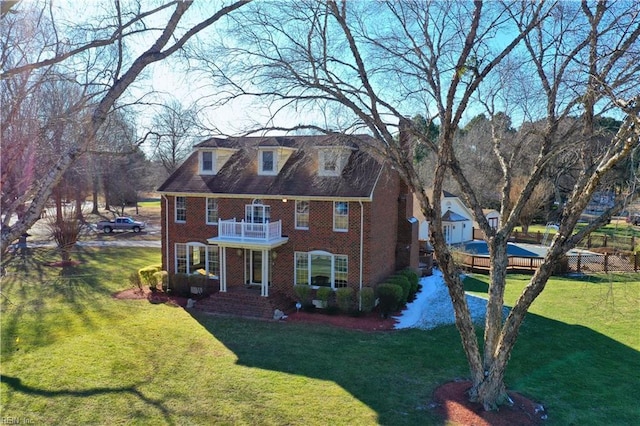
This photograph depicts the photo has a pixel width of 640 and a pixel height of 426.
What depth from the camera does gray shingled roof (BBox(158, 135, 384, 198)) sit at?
1912cm

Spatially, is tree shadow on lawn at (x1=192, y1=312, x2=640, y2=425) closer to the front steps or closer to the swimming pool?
the front steps

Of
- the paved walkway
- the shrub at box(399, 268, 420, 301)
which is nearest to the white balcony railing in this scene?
the shrub at box(399, 268, 420, 301)

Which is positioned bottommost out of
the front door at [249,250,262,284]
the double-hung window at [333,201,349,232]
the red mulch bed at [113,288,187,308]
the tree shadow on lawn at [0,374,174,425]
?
the tree shadow on lawn at [0,374,174,425]

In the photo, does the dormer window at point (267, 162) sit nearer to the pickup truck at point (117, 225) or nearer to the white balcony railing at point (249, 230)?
the white balcony railing at point (249, 230)

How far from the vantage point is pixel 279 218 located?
20.1 m

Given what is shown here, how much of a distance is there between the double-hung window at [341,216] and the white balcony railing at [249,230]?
2447 millimetres

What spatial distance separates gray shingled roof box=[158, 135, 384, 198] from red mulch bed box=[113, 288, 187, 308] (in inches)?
186

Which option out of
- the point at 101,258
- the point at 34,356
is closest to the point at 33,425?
the point at 34,356

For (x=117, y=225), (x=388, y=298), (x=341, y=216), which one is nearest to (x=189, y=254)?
(x=341, y=216)

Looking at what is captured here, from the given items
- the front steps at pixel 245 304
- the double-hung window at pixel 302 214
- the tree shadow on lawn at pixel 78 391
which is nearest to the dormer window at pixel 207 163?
the double-hung window at pixel 302 214

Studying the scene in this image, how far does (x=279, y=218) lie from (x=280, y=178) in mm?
1866

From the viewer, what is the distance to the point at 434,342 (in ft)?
50.1

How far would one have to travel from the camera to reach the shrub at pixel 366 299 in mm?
18234

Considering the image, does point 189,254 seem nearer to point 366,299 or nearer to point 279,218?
point 279,218
